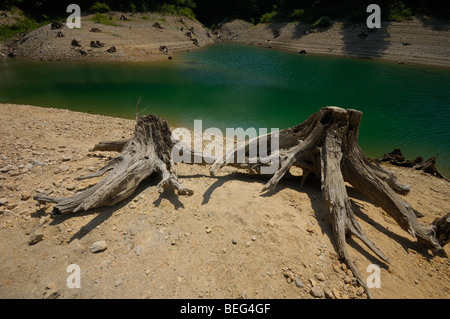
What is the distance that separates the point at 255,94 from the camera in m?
20.3

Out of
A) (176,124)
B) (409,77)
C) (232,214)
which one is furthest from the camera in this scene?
(409,77)

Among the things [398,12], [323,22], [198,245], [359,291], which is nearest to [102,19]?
[323,22]

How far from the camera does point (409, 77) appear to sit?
90.6ft

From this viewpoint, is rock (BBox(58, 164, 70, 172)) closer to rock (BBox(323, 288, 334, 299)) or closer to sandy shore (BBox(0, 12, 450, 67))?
rock (BBox(323, 288, 334, 299))

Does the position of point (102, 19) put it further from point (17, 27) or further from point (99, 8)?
point (17, 27)

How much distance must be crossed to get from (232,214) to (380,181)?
3.67 metres

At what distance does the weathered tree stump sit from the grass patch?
41.5m

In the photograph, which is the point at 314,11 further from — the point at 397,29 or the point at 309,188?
the point at 309,188

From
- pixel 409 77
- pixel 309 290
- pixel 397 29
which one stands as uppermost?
pixel 397 29

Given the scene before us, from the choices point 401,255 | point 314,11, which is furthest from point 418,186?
point 314,11

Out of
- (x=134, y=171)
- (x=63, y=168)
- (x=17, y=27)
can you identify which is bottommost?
(x=63, y=168)

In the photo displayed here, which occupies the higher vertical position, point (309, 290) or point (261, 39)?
point (261, 39)

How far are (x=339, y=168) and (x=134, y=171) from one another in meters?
4.74

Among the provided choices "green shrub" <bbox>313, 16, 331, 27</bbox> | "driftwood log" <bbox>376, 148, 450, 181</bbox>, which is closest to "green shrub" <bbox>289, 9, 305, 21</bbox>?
"green shrub" <bbox>313, 16, 331, 27</bbox>
